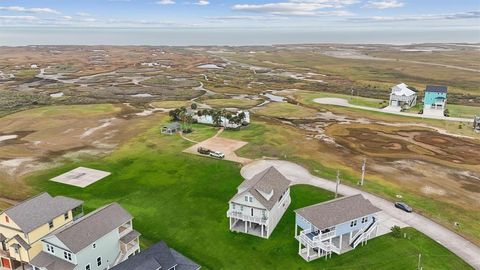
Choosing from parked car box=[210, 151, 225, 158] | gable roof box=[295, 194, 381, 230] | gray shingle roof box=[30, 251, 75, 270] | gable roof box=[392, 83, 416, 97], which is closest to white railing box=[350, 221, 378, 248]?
gable roof box=[295, 194, 381, 230]

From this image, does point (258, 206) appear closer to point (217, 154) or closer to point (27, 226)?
point (27, 226)

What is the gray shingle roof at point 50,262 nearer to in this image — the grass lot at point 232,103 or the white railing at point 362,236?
the white railing at point 362,236

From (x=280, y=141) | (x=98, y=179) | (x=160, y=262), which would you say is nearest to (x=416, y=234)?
(x=160, y=262)

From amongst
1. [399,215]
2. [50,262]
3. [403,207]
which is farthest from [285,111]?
[50,262]

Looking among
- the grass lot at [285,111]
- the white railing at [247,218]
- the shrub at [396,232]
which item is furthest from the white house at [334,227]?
the grass lot at [285,111]

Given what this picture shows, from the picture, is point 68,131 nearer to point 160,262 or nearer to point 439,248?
point 160,262

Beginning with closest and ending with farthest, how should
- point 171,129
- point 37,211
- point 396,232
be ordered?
point 37,211 → point 396,232 → point 171,129
